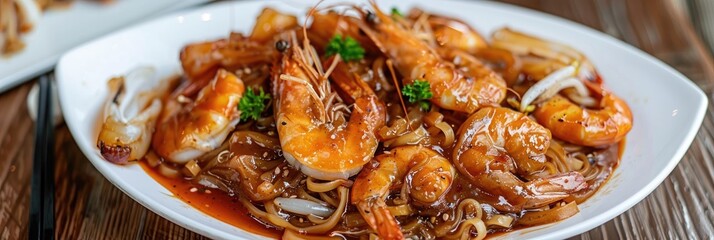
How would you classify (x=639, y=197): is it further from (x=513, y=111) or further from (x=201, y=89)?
(x=201, y=89)

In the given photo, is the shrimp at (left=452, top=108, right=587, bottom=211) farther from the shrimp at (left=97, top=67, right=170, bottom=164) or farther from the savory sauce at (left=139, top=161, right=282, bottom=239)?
the shrimp at (left=97, top=67, right=170, bottom=164)

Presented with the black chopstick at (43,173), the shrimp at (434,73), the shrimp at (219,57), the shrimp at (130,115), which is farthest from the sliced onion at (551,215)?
the black chopstick at (43,173)

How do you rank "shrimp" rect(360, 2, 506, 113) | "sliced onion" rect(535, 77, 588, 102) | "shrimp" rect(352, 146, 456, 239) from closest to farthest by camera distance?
1. "shrimp" rect(352, 146, 456, 239)
2. "shrimp" rect(360, 2, 506, 113)
3. "sliced onion" rect(535, 77, 588, 102)

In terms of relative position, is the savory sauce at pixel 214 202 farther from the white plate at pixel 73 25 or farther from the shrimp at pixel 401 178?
the white plate at pixel 73 25

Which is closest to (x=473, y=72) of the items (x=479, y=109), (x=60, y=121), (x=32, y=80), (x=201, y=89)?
(x=479, y=109)

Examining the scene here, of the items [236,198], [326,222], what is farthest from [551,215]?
[236,198]

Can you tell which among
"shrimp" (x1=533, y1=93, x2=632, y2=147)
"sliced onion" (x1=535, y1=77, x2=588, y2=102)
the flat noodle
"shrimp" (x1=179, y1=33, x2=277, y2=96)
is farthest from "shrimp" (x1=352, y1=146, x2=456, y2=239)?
"shrimp" (x1=179, y1=33, x2=277, y2=96)
